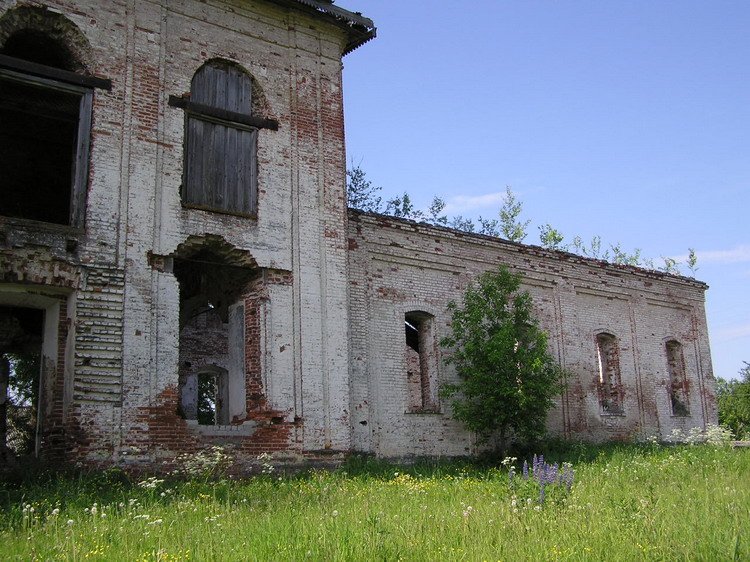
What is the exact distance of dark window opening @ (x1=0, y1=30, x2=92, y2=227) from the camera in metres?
11.1

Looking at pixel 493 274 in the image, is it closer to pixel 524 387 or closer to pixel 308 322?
pixel 524 387

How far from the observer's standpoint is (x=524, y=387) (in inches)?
562

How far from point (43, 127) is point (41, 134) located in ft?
1.02

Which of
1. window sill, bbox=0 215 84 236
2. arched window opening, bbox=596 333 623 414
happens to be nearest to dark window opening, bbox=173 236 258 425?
window sill, bbox=0 215 84 236

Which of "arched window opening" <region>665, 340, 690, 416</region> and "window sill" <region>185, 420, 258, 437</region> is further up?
"arched window opening" <region>665, 340, 690, 416</region>

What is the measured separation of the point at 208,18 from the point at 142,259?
4.57 metres

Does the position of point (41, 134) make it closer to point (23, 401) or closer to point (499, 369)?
point (23, 401)

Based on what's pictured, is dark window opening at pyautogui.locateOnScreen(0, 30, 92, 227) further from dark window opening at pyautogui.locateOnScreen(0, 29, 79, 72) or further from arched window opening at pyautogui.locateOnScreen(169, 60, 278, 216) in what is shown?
arched window opening at pyautogui.locateOnScreen(169, 60, 278, 216)

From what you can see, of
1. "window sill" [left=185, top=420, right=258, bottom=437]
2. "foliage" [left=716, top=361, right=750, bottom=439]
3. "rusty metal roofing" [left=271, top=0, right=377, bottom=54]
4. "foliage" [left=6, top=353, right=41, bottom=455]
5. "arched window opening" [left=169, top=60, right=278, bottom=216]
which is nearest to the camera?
"window sill" [left=185, top=420, right=258, bottom=437]

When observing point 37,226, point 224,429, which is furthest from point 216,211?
point 224,429

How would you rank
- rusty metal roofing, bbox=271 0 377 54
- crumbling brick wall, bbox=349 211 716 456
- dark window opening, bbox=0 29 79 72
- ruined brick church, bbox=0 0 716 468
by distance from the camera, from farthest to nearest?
crumbling brick wall, bbox=349 211 716 456, rusty metal roofing, bbox=271 0 377 54, dark window opening, bbox=0 29 79 72, ruined brick church, bbox=0 0 716 468

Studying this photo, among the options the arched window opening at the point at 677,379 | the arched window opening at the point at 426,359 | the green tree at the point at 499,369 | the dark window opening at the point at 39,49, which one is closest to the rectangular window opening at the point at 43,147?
the dark window opening at the point at 39,49

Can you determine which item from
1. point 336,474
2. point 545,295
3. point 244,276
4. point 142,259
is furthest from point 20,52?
point 545,295

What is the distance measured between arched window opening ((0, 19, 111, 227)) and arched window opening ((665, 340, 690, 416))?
1603cm
